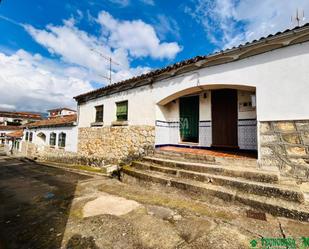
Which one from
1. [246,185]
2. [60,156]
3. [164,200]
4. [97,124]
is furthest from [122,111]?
[60,156]

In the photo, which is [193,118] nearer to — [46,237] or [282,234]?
[282,234]

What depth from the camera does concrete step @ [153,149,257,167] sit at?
4492mm

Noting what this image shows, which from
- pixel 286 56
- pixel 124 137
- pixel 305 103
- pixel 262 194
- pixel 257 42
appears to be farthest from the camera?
pixel 124 137

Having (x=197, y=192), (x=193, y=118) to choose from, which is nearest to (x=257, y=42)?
(x=193, y=118)

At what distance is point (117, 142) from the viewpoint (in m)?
8.40

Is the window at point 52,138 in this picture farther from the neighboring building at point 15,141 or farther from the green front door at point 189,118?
the neighboring building at point 15,141

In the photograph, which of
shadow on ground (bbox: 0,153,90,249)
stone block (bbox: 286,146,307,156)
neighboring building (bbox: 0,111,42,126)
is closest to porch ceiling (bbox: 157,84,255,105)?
stone block (bbox: 286,146,307,156)

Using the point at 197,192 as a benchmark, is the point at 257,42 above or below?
above

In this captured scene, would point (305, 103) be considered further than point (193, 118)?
No

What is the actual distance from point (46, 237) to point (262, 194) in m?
4.13

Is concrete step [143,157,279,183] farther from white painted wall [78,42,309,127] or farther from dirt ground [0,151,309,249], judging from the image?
white painted wall [78,42,309,127]

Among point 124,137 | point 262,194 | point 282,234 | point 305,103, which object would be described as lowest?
point 282,234

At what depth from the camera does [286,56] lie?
13.6ft

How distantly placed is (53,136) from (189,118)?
12.4 meters
